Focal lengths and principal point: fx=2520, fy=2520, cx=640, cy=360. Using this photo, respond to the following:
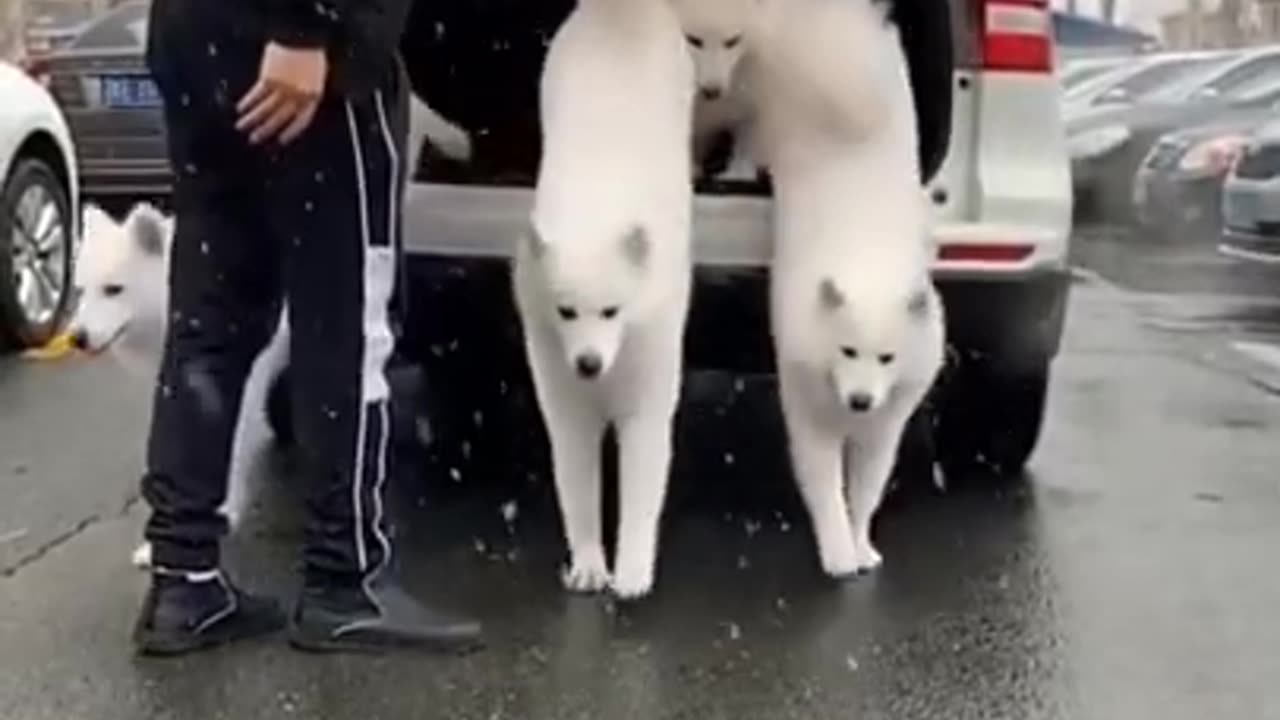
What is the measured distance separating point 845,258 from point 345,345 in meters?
1.30

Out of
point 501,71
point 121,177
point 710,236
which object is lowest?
point 121,177

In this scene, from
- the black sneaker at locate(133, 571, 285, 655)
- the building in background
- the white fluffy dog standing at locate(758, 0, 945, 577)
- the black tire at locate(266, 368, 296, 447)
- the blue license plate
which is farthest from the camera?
the building in background

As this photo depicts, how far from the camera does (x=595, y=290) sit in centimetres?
529

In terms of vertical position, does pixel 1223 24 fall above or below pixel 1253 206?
below

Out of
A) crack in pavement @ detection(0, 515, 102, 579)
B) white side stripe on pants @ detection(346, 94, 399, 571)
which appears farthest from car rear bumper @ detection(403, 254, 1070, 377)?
white side stripe on pants @ detection(346, 94, 399, 571)

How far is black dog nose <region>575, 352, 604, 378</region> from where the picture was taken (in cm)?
531

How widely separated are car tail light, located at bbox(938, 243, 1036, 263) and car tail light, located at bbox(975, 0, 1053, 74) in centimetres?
50

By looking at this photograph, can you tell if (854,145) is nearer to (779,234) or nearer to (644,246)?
(779,234)

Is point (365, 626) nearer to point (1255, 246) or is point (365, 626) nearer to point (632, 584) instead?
point (632, 584)

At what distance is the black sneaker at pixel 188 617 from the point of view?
194 inches

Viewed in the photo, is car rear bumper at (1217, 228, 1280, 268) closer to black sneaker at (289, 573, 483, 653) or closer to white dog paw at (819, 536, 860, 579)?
white dog paw at (819, 536, 860, 579)

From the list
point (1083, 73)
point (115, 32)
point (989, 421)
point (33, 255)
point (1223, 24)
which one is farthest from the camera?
point (1223, 24)

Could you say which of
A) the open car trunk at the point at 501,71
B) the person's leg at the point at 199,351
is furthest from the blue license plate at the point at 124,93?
the person's leg at the point at 199,351

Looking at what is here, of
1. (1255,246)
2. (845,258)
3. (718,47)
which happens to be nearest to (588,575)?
(845,258)
